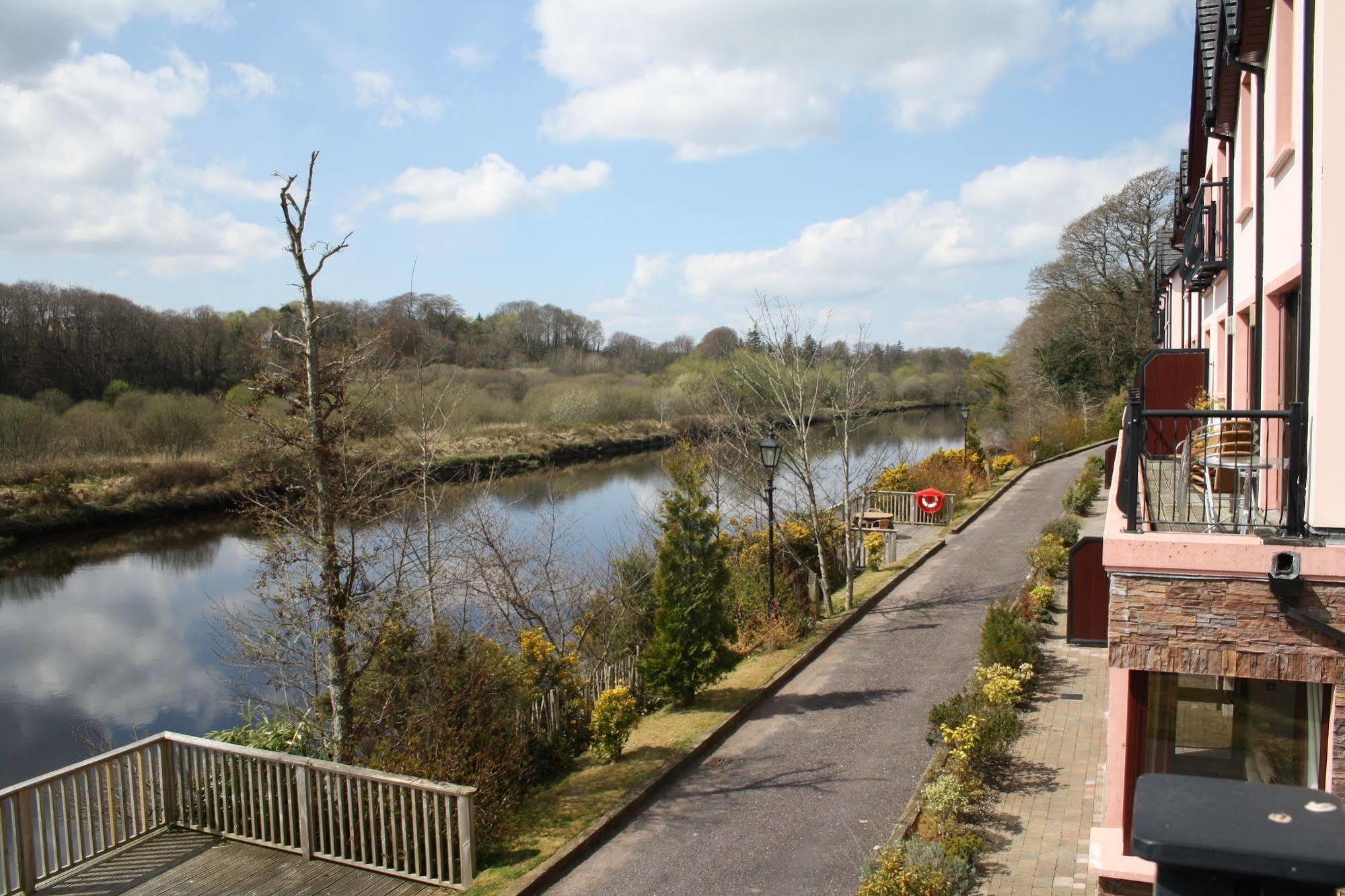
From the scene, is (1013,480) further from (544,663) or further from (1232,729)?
(1232,729)

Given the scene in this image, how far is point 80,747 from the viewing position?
14625 mm

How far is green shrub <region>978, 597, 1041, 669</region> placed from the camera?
1191 cm

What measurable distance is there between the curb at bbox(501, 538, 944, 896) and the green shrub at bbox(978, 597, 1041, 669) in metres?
2.71

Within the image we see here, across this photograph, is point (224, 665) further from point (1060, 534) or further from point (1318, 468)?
point (1318, 468)

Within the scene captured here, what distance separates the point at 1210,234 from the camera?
9727 millimetres

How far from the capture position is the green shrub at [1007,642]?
11.9m

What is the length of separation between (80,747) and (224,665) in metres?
3.61

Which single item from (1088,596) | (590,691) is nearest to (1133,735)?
(1088,596)

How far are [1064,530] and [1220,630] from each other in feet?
52.1

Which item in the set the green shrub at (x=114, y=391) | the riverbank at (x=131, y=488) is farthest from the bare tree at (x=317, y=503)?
the green shrub at (x=114, y=391)

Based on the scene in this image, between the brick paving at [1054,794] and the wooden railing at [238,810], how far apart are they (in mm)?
4534

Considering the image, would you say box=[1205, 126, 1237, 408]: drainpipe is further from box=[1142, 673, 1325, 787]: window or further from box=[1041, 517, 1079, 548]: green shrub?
box=[1041, 517, 1079, 548]: green shrub

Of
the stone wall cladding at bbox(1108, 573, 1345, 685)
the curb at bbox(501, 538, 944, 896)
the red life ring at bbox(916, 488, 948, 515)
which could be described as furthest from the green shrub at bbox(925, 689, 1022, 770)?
the red life ring at bbox(916, 488, 948, 515)

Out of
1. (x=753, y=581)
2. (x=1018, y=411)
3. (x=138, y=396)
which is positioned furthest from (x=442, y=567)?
(x=1018, y=411)
